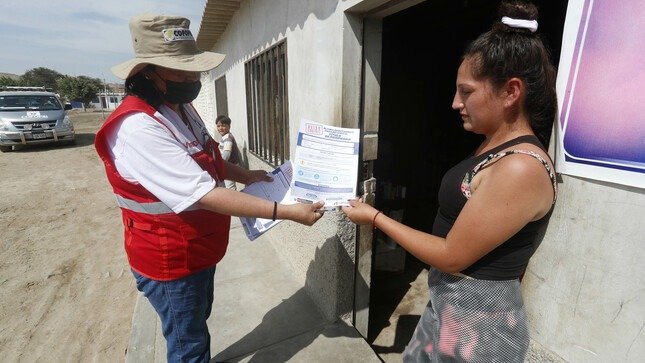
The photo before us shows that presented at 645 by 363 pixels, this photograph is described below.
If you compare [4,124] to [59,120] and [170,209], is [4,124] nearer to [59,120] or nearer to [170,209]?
[59,120]

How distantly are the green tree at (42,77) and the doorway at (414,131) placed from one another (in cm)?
5910

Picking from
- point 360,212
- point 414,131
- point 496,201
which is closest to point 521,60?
point 496,201

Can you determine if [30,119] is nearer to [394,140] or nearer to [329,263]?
[394,140]

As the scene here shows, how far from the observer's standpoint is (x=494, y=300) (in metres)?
1.19

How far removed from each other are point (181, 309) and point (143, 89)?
112 centimetres

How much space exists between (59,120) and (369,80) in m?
13.6

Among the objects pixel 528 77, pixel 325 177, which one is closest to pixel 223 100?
pixel 325 177

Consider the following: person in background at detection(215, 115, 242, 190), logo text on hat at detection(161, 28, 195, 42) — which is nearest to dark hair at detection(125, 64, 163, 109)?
logo text on hat at detection(161, 28, 195, 42)

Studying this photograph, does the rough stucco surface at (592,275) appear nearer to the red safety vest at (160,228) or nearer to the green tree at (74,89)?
the red safety vest at (160,228)

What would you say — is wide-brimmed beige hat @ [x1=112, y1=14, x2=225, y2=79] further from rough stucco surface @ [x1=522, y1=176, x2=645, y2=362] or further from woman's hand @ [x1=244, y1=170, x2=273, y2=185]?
rough stucco surface @ [x1=522, y1=176, x2=645, y2=362]

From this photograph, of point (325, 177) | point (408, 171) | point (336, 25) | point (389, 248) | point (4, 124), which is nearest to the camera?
point (325, 177)

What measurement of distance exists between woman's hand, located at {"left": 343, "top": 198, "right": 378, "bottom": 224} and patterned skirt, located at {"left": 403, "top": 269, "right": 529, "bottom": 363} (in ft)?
1.31

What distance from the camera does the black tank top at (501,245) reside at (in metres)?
1.12

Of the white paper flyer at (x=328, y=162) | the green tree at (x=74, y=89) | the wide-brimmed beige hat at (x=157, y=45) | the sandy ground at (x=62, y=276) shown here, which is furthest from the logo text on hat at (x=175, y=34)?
the green tree at (x=74, y=89)
